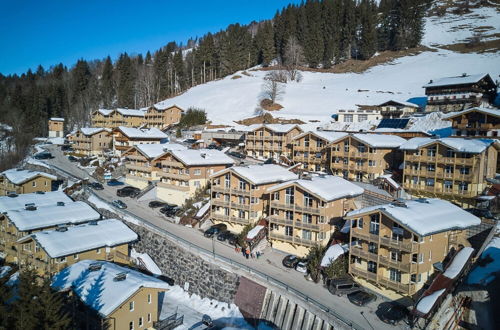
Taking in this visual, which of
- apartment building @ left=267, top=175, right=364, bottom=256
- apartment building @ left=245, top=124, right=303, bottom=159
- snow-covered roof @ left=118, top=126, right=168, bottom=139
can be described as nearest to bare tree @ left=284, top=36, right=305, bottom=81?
apartment building @ left=245, top=124, right=303, bottom=159


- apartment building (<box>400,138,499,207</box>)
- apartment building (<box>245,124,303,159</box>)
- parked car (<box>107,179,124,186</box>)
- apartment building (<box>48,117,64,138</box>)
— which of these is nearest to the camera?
apartment building (<box>400,138,499,207</box>)

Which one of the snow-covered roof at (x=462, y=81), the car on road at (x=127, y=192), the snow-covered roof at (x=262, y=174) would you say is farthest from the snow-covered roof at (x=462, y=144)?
the car on road at (x=127, y=192)

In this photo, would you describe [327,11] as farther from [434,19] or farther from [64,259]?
[64,259]

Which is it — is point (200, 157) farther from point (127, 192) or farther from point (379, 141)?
point (379, 141)

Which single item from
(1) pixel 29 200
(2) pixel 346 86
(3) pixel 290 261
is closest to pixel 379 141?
(3) pixel 290 261

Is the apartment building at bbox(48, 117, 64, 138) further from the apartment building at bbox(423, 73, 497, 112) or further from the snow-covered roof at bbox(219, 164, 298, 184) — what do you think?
the apartment building at bbox(423, 73, 497, 112)
